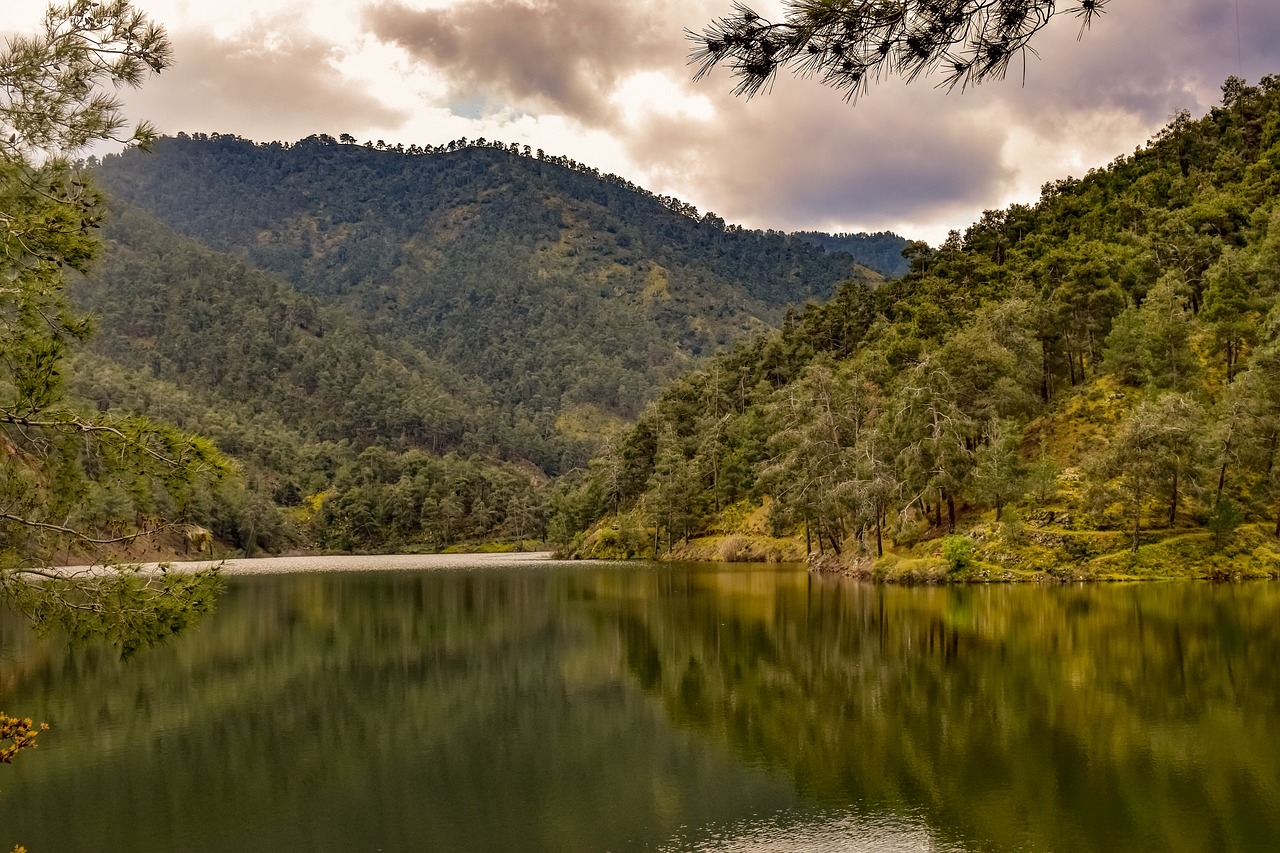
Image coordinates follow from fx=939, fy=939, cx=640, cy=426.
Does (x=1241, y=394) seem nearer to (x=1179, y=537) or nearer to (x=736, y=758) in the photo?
(x=1179, y=537)

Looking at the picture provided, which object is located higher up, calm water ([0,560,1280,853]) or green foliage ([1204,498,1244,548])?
green foliage ([1204,498,1244,548])

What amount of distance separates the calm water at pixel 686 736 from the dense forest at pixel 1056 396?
15091 millimetres

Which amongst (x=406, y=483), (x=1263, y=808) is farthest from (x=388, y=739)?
(x=406, y=483)

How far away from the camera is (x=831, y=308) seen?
130 m

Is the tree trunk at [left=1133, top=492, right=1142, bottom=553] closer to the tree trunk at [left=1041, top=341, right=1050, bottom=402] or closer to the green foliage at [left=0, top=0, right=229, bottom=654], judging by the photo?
the tree trunk at [left=1041, top=341, right=1050, bottom=402]

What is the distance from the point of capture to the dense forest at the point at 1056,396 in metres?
59.7

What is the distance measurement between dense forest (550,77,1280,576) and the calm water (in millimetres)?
15091

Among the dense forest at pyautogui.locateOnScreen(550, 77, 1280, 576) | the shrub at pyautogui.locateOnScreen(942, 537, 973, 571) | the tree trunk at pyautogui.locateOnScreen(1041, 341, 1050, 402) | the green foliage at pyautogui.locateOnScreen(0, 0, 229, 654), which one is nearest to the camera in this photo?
the green foliage at pyautogui.locateOnScreen(0, 0, 229, 654)

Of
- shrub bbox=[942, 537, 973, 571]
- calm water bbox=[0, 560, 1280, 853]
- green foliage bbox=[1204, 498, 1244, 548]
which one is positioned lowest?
calm water bbox=[0, 560, 1280, 853]

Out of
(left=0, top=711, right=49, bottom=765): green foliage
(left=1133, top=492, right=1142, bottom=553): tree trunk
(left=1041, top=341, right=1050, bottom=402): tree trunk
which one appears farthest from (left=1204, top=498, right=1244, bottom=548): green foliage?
(left=0, top=711, right=49, bottom=765): green foliage

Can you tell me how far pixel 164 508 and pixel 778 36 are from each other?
15346 centimetres

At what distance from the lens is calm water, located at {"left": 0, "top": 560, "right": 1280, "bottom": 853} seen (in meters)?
17.1

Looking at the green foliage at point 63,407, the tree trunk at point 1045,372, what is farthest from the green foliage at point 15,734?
the tree trunk at point 1045,372

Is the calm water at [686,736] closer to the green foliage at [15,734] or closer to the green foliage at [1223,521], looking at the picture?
the green foliage at [15,734]
